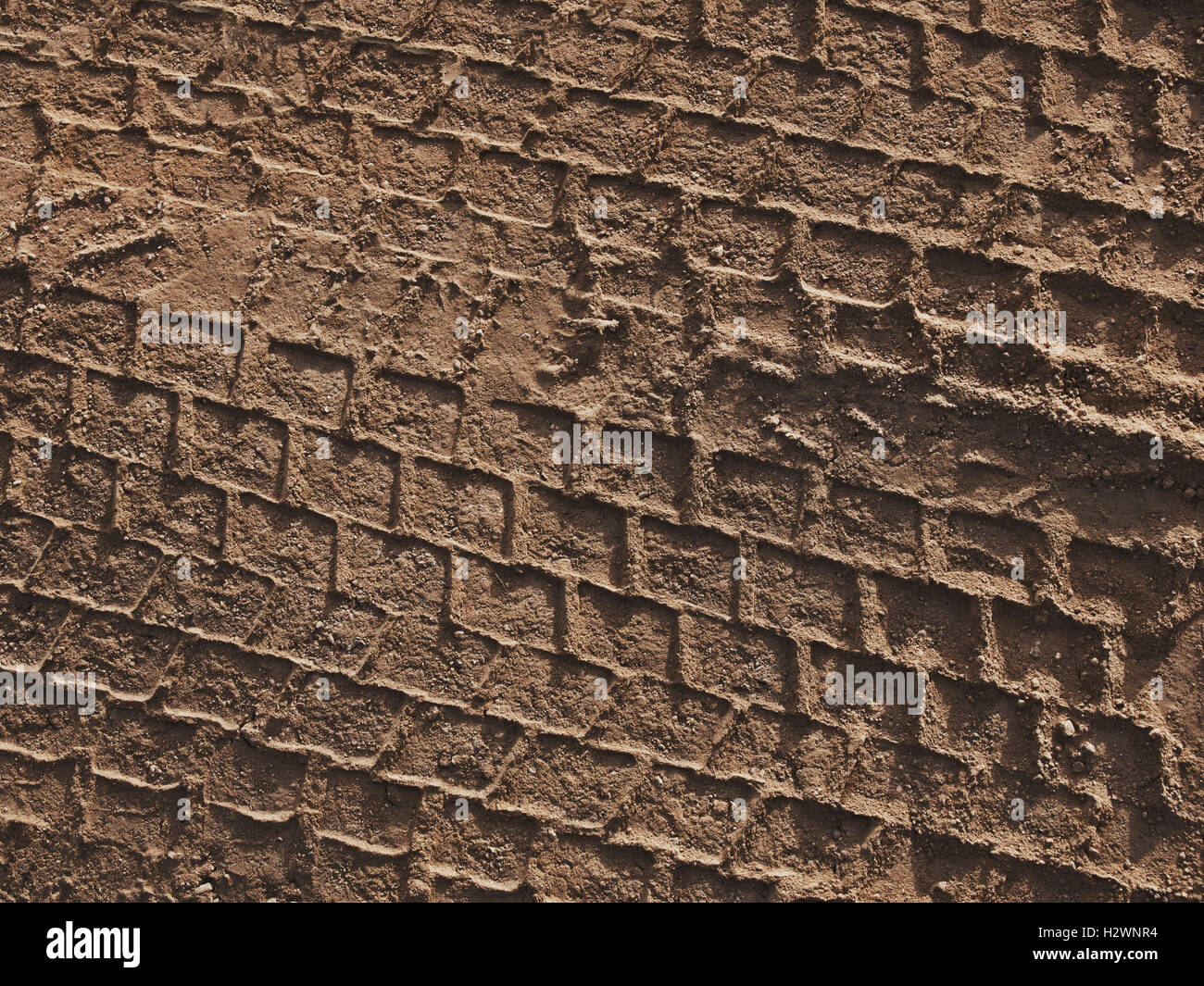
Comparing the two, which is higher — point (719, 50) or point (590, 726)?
point (719, 50)

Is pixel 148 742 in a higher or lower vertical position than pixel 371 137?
lower

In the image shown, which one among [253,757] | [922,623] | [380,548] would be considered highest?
[380,548]

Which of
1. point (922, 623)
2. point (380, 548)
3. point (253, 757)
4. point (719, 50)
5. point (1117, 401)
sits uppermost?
point (719, 50)

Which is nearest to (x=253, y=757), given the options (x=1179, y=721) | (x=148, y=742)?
(x=148, y=742)

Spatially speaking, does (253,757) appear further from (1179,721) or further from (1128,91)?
(1128,91)

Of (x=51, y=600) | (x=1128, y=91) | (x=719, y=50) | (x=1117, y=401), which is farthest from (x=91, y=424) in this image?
(x=1128, y=91)

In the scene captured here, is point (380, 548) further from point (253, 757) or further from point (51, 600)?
point (51, 600)
